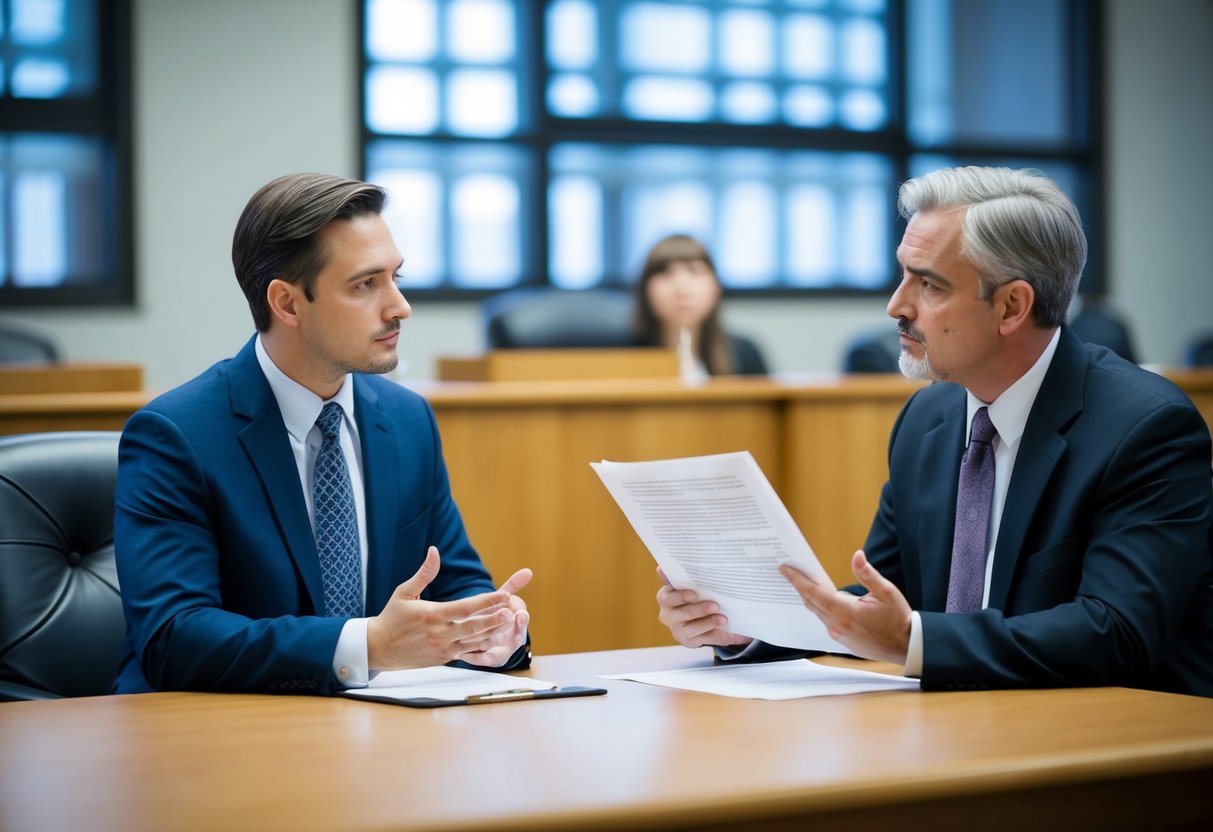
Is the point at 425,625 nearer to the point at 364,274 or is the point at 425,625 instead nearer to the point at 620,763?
the point at 620,763

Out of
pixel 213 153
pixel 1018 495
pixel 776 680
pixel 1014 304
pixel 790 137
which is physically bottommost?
pixel 776 680

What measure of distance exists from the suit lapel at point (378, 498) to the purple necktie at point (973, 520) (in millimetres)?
807

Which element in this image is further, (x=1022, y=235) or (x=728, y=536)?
(x=1022, y=235)

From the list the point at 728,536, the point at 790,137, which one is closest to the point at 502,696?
the point at 728,536

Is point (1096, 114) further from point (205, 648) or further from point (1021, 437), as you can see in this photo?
point (205, 648)

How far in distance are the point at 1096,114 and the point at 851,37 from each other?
1562mm

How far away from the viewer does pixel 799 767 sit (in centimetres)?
127

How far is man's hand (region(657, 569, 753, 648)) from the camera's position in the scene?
1.87 m

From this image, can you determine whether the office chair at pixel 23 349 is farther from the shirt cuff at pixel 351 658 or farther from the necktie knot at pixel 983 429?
the necktie knot at pixel 983 429

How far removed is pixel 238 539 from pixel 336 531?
0.15m

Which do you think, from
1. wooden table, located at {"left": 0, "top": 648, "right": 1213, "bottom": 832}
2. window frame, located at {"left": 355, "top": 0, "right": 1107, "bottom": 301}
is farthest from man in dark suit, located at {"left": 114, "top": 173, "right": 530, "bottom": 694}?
window frame, located at {"left": 355, "top": 0, "right": 1107, "bottom": 301}

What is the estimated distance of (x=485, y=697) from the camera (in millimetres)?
1600

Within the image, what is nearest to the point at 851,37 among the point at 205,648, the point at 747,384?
the point at 747,384

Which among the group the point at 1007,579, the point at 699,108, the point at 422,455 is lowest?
the point at 1007,579
